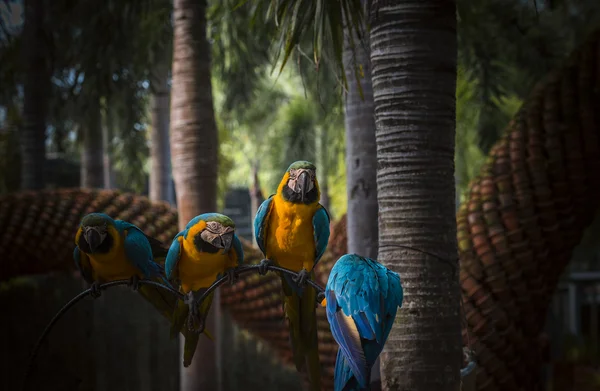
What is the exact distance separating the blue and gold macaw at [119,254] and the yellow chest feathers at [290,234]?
0.23m

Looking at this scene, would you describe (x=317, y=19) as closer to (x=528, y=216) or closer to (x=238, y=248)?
(x=238, y=248)

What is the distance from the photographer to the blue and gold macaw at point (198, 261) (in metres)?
1.15

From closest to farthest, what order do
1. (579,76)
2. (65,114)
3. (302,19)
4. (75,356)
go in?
(302,19) < (75,356) < (579,76) < (65,114)

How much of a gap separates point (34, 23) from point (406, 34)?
3.00m

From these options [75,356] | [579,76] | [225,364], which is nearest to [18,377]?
[75,356]

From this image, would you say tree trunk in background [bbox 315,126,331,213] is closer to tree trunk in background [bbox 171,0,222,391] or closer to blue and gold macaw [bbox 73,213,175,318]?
tree trunk in background [bbox 171,0,222,391]

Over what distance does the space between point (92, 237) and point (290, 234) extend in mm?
366

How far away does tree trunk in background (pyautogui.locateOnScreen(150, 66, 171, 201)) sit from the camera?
13.5 ft

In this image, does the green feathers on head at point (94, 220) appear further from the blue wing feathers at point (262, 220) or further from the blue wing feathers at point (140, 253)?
the blue wing feathers at point (262, 220)

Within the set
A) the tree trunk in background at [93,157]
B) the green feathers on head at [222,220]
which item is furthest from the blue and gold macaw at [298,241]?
the tree trunk in background at [93,157]

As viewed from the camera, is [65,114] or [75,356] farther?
[65,114]

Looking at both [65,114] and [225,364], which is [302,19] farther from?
[65,114]

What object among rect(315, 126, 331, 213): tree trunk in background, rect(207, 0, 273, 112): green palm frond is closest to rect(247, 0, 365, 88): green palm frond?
rect(207, 0, 273, 112): green palm frond

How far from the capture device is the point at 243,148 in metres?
7.96
